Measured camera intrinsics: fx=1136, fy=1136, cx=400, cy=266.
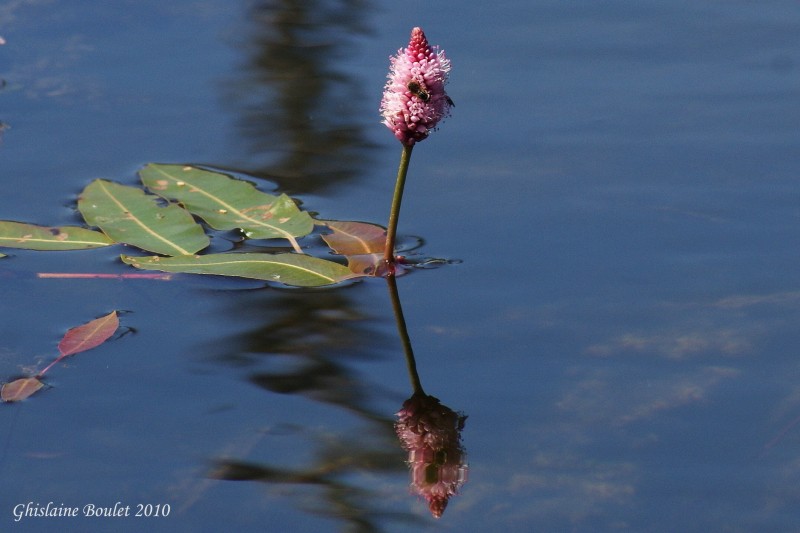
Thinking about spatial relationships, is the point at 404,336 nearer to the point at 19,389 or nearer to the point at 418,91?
the point at 418,91

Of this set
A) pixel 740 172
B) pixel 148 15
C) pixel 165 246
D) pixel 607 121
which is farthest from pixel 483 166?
pixel 148 15

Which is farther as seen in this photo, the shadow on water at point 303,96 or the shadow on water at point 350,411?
the shadow on water at point 303,96

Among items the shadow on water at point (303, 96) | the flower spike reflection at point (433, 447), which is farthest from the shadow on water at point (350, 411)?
the shadow on water at point (303, 96)

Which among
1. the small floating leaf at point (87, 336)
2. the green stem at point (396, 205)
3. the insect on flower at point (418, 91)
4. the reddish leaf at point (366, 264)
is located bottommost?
the small floating leaf at point (87, 336)

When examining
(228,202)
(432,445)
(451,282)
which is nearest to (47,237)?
(228,202)

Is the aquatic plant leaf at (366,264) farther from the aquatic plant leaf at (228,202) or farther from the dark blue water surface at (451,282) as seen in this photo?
the aquatic plant leaf at (228,202)
